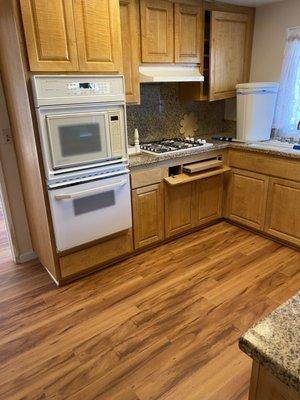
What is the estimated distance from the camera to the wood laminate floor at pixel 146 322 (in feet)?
5.23

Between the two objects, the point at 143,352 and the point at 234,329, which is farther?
the point at 234,329

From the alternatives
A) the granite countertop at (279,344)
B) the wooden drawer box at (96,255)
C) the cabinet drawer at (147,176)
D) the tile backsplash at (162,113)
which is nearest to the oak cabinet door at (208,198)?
the cabinet drawer at (147,176)

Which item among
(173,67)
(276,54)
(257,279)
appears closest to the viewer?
(257,279)

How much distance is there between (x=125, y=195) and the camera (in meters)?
2.46

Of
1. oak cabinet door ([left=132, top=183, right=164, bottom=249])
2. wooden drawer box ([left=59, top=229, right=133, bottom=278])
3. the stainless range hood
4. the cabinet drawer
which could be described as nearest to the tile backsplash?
the stainless range hood

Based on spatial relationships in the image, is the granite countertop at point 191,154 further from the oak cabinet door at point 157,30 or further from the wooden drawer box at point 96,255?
the oak cabinet door at point 157,30

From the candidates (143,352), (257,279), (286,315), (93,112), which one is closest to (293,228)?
(257,279)

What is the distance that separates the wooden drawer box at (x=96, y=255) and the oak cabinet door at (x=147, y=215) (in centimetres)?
11

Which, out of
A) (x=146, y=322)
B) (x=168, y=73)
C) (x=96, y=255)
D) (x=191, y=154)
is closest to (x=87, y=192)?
(x=96, y=255)

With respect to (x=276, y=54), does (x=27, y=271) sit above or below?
below

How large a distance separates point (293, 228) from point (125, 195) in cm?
157

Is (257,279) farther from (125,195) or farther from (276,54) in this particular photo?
(276,54)

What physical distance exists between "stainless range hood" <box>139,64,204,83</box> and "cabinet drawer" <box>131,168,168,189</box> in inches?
30.1

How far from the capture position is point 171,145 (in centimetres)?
301
